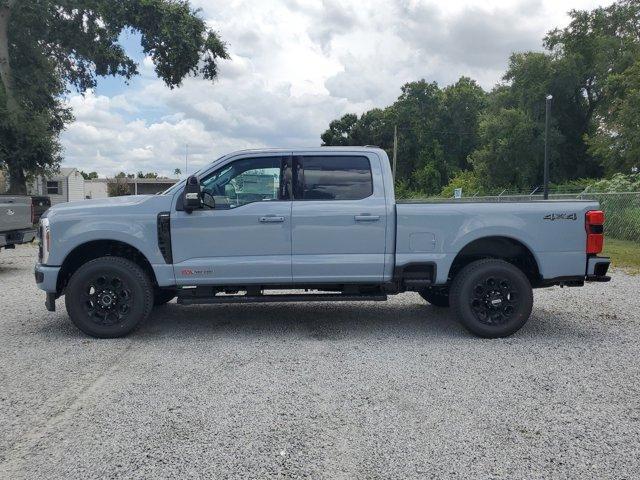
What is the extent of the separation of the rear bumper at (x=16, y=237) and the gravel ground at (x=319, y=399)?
389cm

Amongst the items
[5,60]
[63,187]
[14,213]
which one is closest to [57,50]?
[5,60]

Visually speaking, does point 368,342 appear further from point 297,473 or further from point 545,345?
point 297,473

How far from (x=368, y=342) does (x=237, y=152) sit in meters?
2.47

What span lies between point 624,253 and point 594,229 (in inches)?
373

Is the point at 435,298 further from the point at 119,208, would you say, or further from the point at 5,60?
the point at 5,60

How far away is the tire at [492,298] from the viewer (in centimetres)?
594

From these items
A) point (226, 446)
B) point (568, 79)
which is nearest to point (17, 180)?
point (226, 446)

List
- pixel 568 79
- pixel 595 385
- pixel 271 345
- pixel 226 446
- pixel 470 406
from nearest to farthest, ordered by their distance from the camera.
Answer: pixel 226 446, pixel 470 406, pixel 595 385, pixel 271 345, pixel 568 79

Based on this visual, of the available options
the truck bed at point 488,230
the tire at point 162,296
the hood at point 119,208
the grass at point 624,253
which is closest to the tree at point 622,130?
the grass at point 624,253

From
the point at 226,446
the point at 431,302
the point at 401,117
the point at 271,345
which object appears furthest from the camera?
the point at 401,117

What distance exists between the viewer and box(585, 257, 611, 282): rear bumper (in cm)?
597

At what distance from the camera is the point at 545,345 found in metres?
5.82

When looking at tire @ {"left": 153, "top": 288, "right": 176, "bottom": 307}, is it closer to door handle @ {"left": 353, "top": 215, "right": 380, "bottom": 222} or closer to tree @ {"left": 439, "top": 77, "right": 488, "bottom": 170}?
door handle @ {"left": 353, "top": 215, "right": 380, "bottom": 222}

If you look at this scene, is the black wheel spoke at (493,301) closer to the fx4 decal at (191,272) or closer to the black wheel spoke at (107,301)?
the fx4 decal at (191,272)
